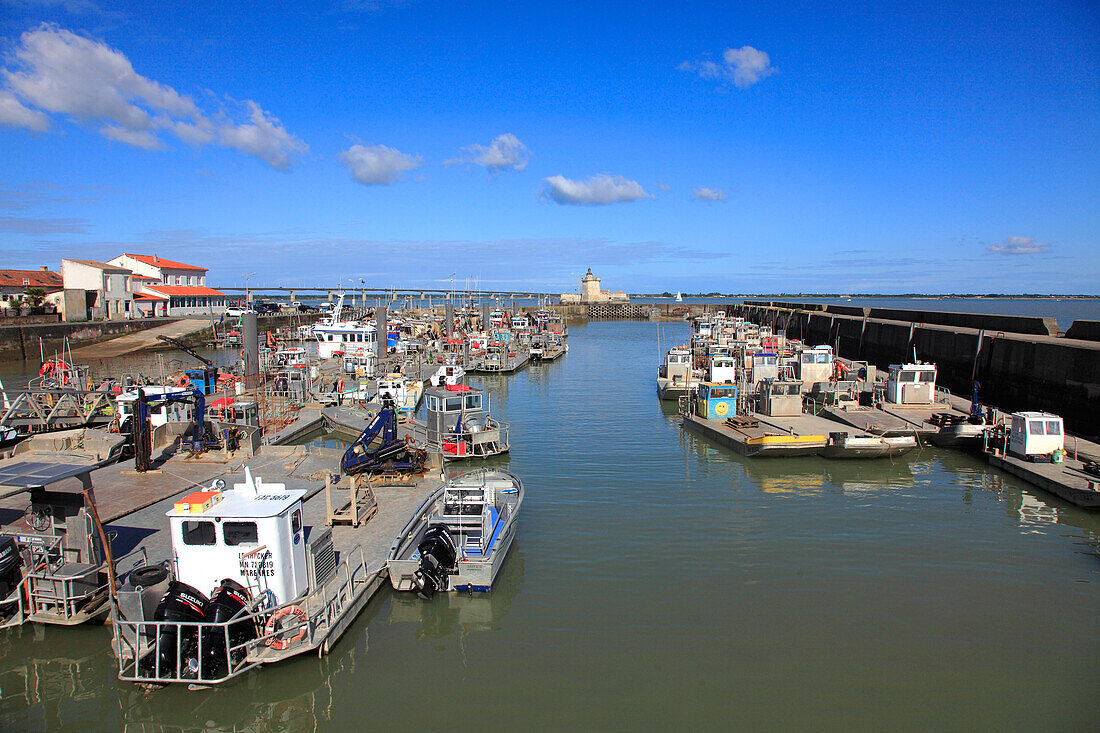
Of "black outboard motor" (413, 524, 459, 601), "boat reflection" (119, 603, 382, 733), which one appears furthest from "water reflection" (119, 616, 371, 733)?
"black outboard motor" (413, 524, 459, 601)

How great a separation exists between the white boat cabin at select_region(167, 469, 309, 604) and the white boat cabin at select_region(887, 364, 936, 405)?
94.5ft

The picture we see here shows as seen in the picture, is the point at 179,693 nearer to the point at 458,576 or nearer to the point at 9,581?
A: the point at 9,581

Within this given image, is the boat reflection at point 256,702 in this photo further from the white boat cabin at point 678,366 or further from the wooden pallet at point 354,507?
the white boat cabin at point 678,366

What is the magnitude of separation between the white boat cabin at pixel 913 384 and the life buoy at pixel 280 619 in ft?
94.2

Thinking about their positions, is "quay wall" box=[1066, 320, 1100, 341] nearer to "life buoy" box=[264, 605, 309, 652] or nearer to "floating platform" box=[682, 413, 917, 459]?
"floating platform" box=[682, 413, 917, 459]

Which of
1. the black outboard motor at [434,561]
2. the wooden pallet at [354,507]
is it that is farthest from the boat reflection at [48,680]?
the black outboard motor at [434,561]

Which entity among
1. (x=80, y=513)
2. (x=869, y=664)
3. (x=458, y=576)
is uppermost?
(x=80, y=513)

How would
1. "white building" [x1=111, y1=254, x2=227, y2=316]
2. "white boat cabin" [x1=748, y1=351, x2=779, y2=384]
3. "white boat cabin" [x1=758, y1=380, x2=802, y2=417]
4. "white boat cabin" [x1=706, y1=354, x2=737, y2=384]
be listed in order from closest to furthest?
"white boat cabin" [x1=758, y1=380, x2=802, y2=417] < "white boat cabin" [x1=706, y1=354, x2=737, y2=384] < "white boat cabin" [x1=748, y1=351, x2=779, y2=384] < "white building" [x1=111, y1=254, x2=227, y2=316]

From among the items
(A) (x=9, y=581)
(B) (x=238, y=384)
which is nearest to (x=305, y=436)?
(B) (x=238, y=384)

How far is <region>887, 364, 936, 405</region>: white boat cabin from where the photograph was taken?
99.9ft

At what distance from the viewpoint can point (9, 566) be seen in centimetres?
1127

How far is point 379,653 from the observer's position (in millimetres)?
11727

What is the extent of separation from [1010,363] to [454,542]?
3273 cm

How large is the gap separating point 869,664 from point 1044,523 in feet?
35.0
